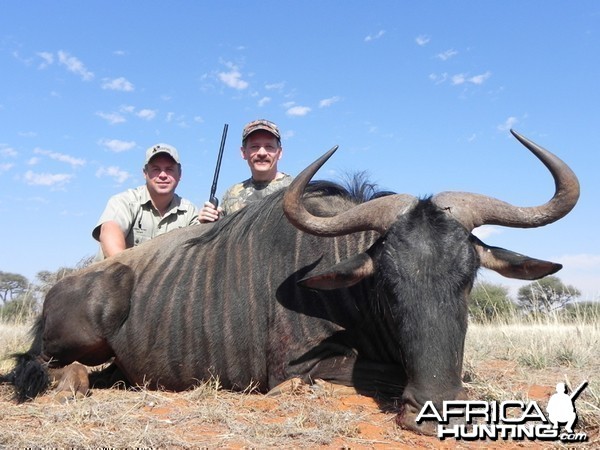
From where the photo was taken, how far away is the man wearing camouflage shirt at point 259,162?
24.9 feet

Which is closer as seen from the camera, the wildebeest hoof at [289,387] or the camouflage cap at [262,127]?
the wildebeest hoof at [289,387]

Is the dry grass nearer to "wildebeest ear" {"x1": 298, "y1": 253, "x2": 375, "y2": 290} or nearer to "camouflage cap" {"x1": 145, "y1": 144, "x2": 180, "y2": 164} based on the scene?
"wildebeest ear" {"x1": 298, "y1": 253, "x2": 375, "y2": 290}

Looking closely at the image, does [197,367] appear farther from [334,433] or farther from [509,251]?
[509,251]

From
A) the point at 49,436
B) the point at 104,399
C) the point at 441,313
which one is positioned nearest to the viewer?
the point at 49,436

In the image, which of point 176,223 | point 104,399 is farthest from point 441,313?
point 176,223

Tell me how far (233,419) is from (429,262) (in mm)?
1457

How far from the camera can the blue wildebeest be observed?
355cm

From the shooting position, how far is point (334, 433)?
10.4ft

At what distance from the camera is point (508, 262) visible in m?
3.98

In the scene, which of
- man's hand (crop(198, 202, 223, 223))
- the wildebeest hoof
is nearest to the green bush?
man's hand (crop(198, 202, 223, 223))

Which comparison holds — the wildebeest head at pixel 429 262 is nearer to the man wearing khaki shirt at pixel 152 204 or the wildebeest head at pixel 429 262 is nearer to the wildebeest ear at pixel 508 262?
the wildebeest ear at pixel 508 262

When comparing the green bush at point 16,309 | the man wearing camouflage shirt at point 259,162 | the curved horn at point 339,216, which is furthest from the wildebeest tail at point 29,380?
the green bush at point 16,309

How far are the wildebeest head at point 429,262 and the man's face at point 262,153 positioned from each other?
A: 3.53 metres

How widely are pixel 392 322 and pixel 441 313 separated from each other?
0.40m
